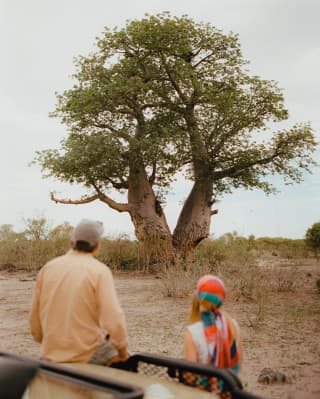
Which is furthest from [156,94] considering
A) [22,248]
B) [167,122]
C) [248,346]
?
[248,346]

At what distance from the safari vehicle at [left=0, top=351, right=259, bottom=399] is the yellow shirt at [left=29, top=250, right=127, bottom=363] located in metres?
0.34

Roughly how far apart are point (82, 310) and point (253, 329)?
19.8 ft

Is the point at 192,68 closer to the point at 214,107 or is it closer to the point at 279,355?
the point at 214,107

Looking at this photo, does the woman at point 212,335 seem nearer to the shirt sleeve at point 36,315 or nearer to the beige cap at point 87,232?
the beige cap at point 87,232

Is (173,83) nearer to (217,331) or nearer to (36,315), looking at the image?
(36,315)

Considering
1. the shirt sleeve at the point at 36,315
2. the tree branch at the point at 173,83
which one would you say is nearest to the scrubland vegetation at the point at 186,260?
the tree branch at the point at 173,83

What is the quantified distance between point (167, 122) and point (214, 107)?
62.2 inches

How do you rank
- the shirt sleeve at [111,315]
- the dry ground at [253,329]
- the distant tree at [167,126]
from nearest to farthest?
the shirt sleeve at [111,315], the dry ground at [253,329], the distant tree at [167,126]

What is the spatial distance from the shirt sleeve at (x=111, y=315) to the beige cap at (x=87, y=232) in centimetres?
25

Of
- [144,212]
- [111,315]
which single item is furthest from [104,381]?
[144,212]

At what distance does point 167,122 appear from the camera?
61.8 feet

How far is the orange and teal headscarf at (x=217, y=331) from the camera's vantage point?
2951 mm

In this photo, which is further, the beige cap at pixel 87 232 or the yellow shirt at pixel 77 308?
the beige cap at pixel 87 232

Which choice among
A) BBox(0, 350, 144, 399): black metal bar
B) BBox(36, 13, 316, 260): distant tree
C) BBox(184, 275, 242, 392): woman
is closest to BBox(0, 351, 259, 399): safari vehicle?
BBox(0, 350, 144, 399): black metal bar
